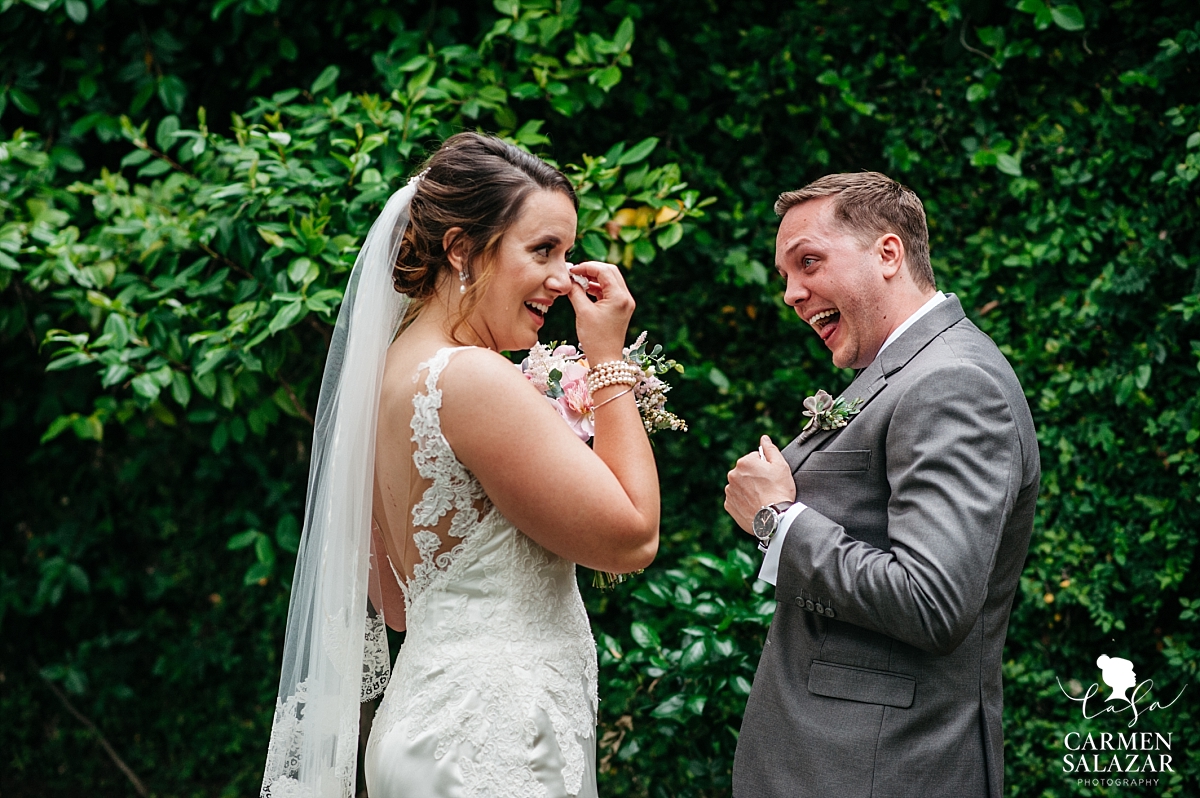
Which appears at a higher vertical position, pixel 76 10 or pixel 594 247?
pixel 76 10

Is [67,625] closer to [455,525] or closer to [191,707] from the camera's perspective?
[191,707]

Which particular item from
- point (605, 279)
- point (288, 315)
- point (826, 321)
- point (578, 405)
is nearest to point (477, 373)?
point (578, 405)

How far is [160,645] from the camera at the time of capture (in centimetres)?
464

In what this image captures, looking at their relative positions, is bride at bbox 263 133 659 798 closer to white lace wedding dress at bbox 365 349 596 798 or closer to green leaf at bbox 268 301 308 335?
white lace wedding dress at bbox 365 349 596 798

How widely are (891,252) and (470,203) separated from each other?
0.93 m

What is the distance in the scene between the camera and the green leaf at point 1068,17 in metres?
3.39

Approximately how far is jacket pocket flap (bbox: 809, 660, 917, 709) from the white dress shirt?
0.20 meters

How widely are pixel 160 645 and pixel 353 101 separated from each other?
265 centimetres

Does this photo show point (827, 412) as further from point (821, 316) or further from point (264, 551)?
point (264, 551)

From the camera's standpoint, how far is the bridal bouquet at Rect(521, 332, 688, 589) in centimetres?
219

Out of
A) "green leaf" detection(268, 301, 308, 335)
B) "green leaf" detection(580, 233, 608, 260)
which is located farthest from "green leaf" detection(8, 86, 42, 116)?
"green leaf" detection(580, 233, 608, 260)

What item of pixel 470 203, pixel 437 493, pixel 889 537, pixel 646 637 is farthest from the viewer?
pixel 646 637

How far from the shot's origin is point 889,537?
1.98m

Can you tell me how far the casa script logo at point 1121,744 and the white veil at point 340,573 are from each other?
8.01ft
